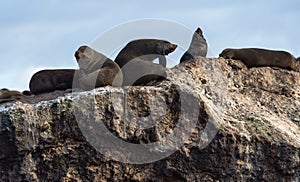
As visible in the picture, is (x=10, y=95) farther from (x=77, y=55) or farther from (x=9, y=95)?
(x=77, y=55)

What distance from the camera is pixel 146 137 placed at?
9.47m

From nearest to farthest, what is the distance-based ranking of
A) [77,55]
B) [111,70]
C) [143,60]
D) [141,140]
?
[141,140] < [111,70] < [143,60] < [77,55]

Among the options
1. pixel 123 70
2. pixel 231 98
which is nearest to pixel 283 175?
pixel 231 98

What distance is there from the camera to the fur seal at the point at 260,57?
12.0 m

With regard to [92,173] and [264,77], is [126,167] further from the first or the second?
[264,77]

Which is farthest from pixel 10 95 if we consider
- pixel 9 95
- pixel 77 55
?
pixel 77 55

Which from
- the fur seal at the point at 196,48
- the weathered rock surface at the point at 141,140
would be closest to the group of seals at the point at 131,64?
the fur seal at the point at 196,48

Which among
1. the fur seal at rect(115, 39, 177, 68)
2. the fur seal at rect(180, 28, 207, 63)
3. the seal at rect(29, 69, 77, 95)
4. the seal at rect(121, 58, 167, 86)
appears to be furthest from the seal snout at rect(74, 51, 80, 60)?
the fur seal at rect(180, 28, 207, 63)

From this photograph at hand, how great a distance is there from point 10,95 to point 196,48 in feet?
11.2

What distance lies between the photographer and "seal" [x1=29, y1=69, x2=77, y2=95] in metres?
12.4

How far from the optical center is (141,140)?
372 inches

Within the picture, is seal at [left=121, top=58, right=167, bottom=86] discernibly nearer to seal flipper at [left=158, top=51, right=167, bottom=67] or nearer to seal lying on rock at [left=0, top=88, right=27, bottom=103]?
seal flipper at [left=158, top=51, right=167, bottom=67]

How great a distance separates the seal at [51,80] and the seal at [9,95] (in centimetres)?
33

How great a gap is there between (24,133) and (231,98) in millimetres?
3007
